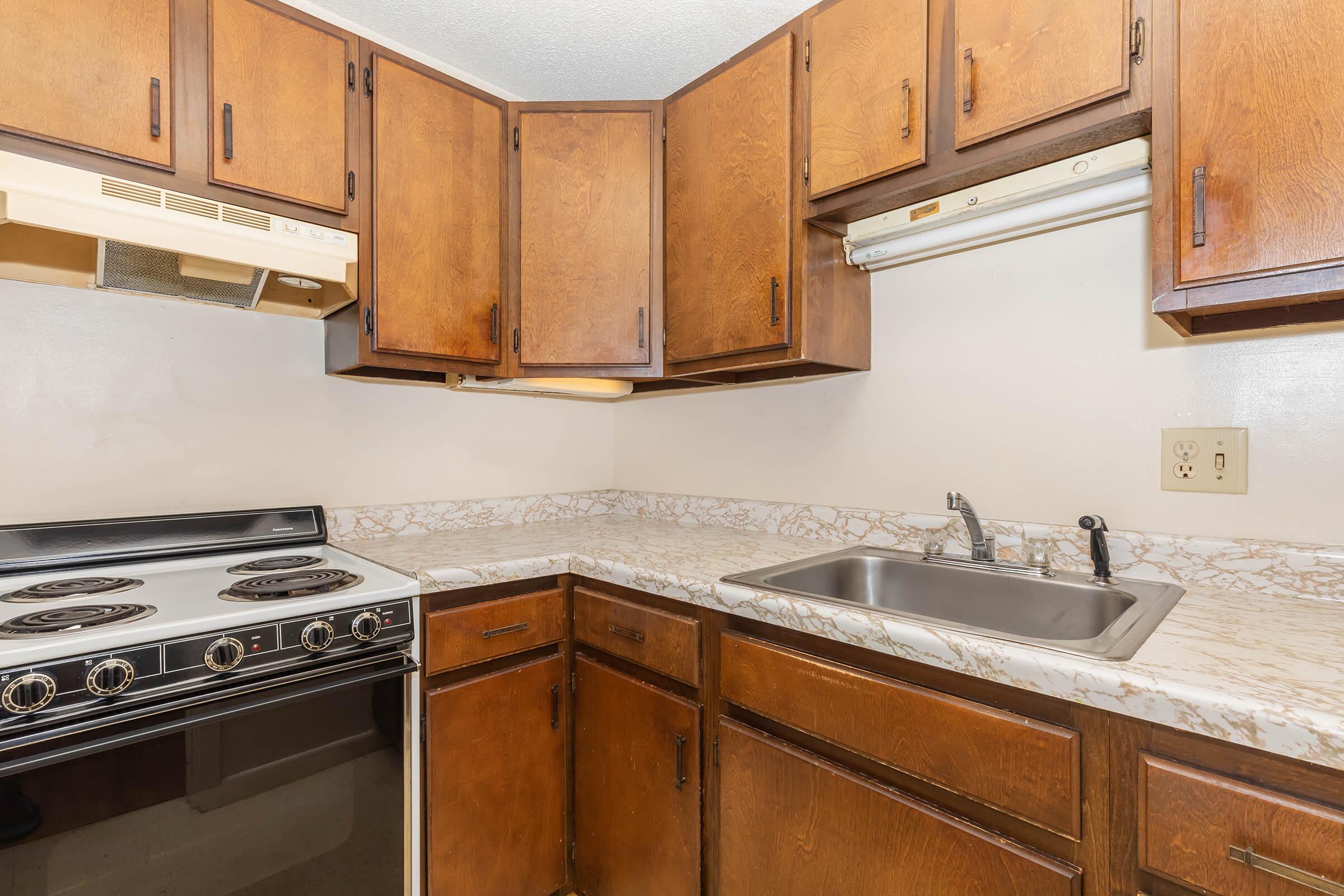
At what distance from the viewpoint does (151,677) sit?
105cm

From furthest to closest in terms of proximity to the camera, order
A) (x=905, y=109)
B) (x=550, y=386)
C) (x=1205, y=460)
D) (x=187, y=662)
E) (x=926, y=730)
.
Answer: (x=550, y=386) < (x=905, y=109) < (x=1205, y=460) < (x=187, y=662) < (x=926, y=730)

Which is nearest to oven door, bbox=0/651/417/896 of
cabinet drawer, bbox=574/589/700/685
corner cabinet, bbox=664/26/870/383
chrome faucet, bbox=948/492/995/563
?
cabinet drawer, bbox=574/589/700/685

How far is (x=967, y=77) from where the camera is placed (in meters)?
1.23

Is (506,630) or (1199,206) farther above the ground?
(1199,206)

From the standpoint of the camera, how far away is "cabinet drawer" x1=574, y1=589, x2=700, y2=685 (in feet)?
4.43

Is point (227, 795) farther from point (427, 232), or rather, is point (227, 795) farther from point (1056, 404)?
point (1056, 404)

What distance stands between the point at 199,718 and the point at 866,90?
1871mm

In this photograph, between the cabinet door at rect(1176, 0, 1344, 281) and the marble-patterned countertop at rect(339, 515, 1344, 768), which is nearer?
the marble-patterned countertop at rect(339, 515, 1344, 768)

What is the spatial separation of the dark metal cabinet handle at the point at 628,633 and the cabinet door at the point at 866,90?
1.16m

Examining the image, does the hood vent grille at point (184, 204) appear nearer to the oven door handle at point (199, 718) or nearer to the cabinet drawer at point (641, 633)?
the oven door handle at point (199, 718)

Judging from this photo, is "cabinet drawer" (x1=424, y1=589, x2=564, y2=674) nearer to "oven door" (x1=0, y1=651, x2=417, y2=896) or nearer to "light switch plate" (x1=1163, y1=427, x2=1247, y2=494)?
"oven door" (x1=0, y1=651, x2=417, y2=896)

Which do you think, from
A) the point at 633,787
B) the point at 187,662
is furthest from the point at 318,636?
the point at 633,787

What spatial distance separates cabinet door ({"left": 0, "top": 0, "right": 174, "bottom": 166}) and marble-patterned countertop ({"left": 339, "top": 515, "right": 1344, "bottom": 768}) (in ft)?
3.56

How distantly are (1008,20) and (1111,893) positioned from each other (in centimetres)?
147
